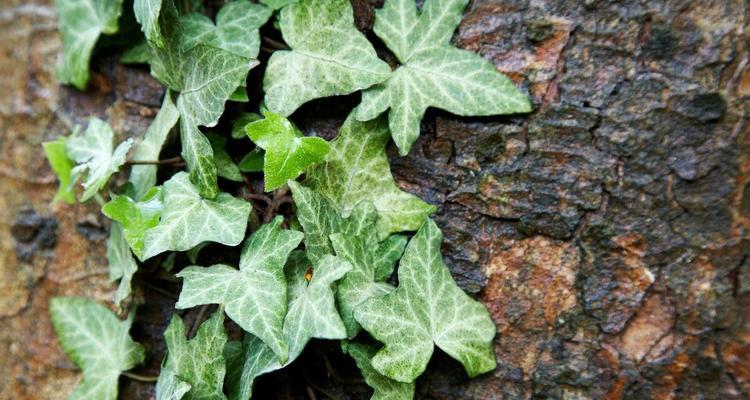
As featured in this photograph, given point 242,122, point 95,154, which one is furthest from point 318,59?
point 95,154

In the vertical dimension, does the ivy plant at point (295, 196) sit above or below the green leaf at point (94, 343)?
above

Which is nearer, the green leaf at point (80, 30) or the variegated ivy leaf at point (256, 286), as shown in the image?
the variegated ivy leaf at point (256, 286)

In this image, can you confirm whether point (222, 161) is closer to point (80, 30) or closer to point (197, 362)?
point (197, 362)

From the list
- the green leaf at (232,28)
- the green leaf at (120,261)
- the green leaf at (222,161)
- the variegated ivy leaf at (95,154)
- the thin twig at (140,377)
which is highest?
the green leaf at (232,28)

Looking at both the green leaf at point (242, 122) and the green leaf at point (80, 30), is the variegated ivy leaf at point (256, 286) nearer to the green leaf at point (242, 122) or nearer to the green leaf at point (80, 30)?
the green leaf at point (242, 122)

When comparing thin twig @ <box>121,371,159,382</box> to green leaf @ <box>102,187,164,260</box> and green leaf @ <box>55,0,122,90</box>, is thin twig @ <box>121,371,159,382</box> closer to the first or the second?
green leaf @ <box>102,187,164,260</box>

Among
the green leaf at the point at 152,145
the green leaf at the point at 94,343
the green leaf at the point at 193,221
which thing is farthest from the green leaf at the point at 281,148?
the green leaf at the point at 94,343

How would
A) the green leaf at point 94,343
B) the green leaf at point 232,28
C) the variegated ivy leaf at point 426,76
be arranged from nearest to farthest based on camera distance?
the variegated ivy leaf at point 426,76, the green leaf at point 232,28, the green leaf at point 94,343

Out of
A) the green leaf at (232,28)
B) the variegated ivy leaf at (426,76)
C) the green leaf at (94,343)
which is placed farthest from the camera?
the green leaf at (94,343)
